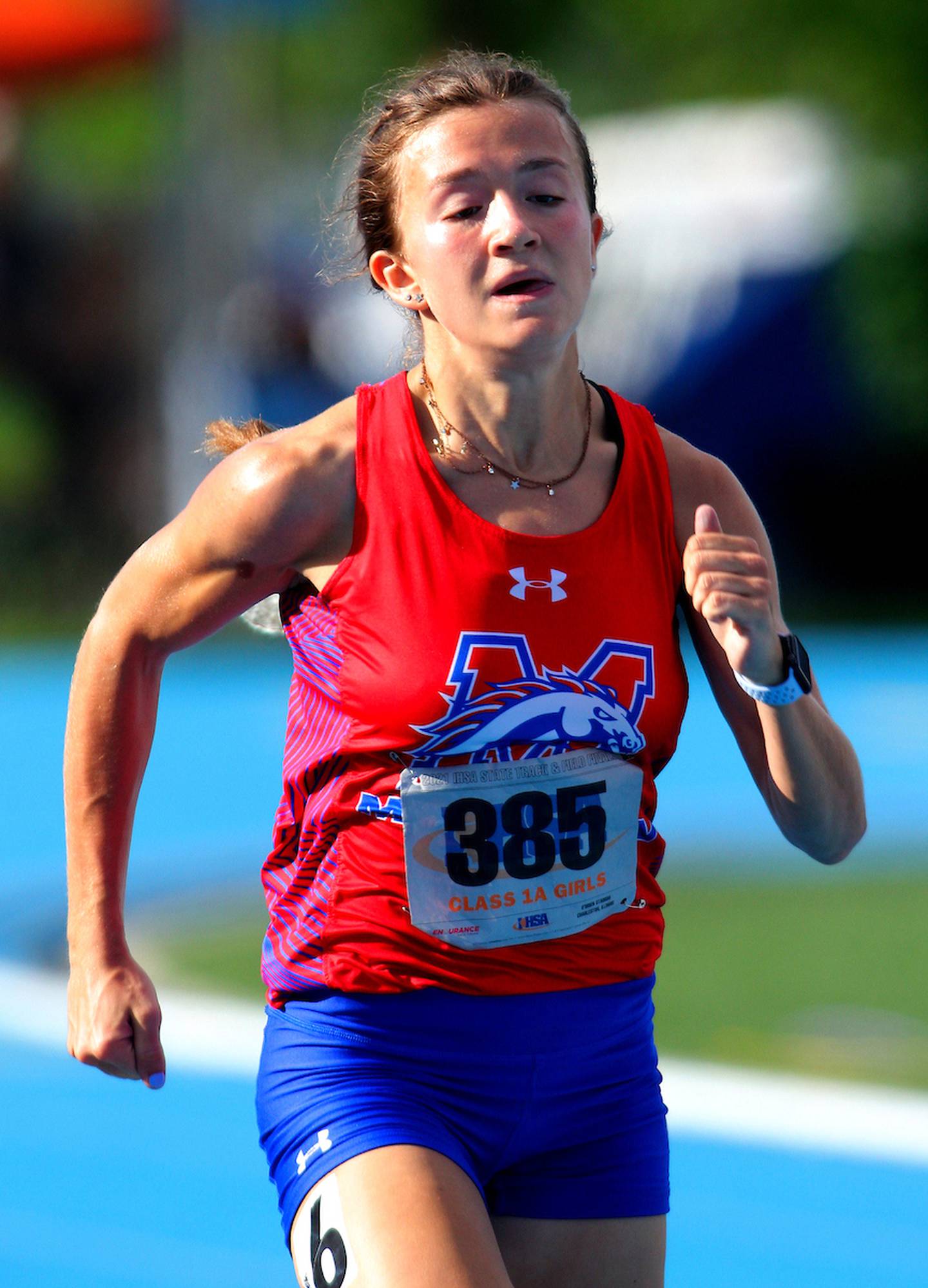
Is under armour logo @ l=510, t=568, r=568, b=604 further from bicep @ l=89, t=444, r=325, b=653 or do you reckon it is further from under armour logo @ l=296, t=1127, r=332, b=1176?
under armour logo @ l=296, t=1127, r=332, b=1176

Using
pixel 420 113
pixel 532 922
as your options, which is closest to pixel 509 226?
pixel 420 113

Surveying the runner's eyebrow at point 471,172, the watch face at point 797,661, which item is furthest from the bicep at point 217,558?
the watch face at point 797,661

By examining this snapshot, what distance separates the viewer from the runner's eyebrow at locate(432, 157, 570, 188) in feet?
8.64

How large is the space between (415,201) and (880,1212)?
3.04 meters

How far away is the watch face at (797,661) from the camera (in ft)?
8.47

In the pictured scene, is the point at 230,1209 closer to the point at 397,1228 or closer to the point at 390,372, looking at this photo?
the point at 397,1228

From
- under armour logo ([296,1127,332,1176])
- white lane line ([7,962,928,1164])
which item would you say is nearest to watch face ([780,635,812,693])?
under armour logo ([296,1127,332,1176])

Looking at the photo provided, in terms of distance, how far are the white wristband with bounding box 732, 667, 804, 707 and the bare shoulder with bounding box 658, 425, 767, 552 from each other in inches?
9.0

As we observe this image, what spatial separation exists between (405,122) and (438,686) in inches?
34.0

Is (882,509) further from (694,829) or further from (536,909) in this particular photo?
(536,909)

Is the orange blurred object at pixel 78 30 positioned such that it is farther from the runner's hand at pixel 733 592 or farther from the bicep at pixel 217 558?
the runner's hand at pixel 733 592

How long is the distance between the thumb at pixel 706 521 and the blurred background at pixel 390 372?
868mm

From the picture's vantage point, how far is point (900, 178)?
60.8 ft

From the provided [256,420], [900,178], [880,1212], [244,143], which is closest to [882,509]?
[900,178]
